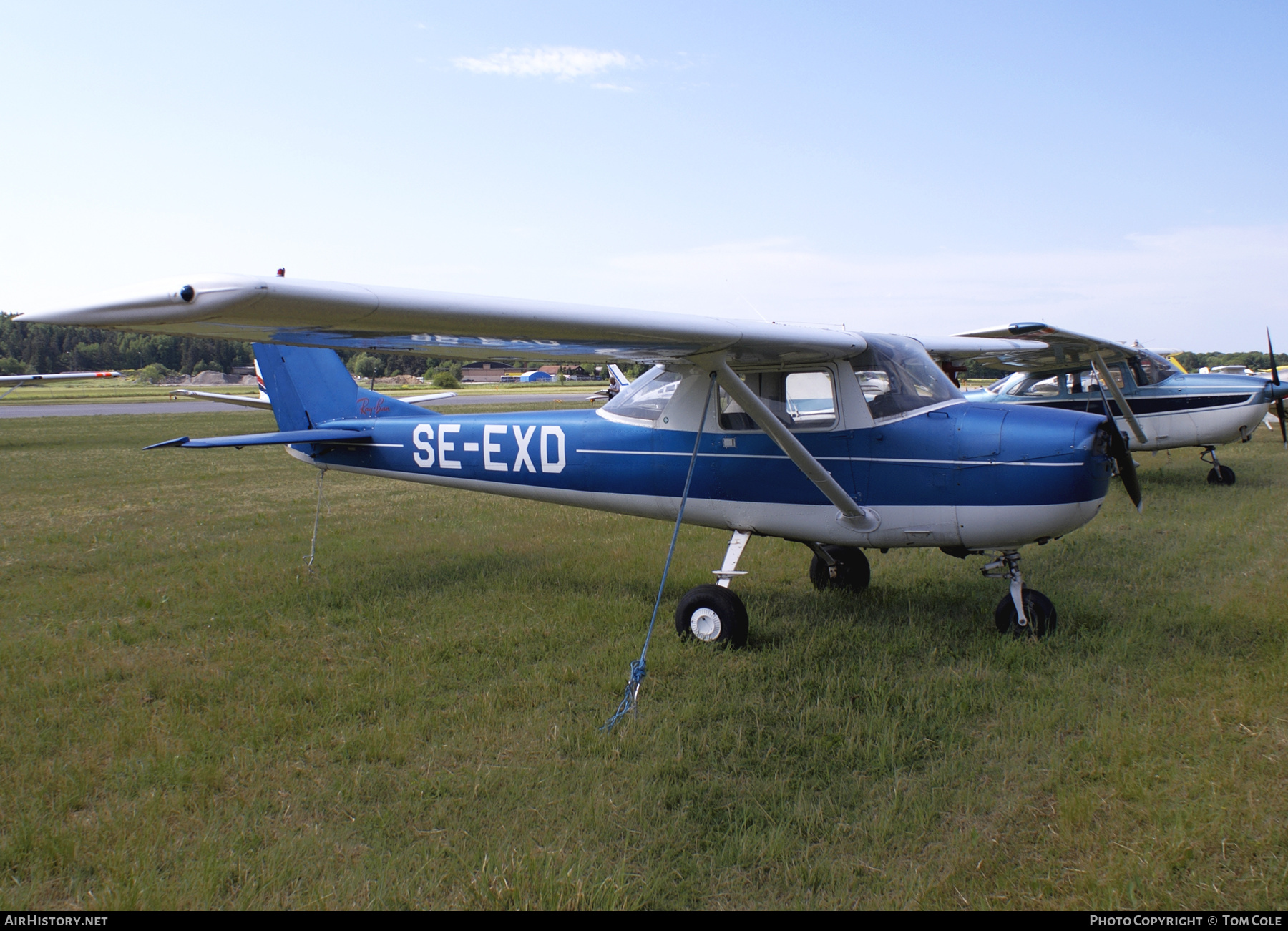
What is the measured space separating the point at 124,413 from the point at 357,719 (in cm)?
3552

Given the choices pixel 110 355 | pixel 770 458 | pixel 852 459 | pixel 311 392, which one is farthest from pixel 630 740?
pixel 110 355

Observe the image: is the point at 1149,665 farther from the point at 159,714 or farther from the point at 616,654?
the point at 159,714

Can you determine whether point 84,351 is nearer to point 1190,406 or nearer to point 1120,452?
point 1190,406

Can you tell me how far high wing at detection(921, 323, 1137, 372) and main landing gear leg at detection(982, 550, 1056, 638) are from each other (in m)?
3.06

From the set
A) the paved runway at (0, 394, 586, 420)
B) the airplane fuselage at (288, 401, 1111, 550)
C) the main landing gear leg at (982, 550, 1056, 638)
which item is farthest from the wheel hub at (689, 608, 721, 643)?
the paved runway at (0, 394, 586, 420)

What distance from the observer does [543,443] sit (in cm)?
660

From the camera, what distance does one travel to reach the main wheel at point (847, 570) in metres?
6.50

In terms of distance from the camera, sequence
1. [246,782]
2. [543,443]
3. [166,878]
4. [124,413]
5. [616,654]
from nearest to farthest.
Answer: [166,878] < [246,782] < [616,654] < [543,443] < [124,413]

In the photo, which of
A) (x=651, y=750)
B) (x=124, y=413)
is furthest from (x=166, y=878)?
(x=124, y=413)

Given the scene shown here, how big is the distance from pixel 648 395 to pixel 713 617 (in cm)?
194

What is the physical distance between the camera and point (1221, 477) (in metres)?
12.2

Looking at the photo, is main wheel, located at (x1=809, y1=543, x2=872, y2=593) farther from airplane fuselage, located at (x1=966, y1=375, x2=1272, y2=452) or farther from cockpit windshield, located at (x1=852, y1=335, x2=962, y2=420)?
airplane fuselage, located at (x1=966, y1=375, x2=1272, y2=452)

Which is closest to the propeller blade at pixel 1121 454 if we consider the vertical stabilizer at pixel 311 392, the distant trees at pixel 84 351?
the vertical stabilizer at pixel 311 392
